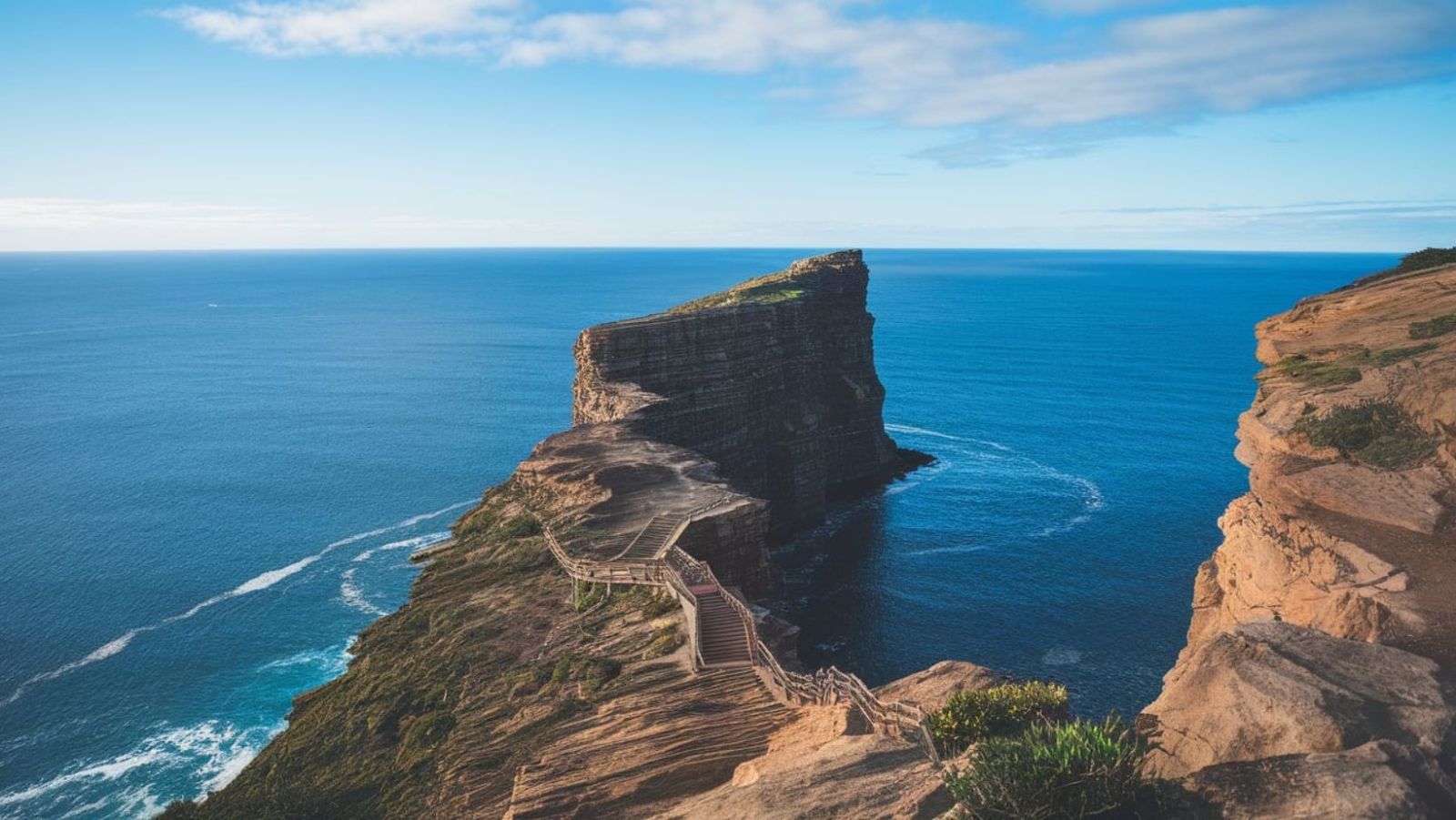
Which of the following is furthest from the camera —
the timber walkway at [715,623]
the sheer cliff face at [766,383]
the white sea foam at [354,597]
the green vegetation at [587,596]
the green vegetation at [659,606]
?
the sheer cliff face at [766,383]

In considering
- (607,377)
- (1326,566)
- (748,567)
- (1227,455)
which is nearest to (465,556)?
(748,567)

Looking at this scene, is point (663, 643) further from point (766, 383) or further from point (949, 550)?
point (766, 383)

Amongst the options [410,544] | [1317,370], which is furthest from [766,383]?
[1317,370]

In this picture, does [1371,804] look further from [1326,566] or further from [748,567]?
[748,567]

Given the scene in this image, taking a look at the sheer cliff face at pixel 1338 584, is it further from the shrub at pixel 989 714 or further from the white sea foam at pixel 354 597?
the white sea foam at pixel 354 597

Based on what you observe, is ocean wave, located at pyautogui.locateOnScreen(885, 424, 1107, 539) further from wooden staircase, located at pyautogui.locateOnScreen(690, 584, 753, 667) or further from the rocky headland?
wooden staircase, located at pyautogui.locateOnScreen(690, 584, 753, 667)

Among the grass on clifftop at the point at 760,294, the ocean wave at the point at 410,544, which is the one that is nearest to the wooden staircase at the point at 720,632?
the ocean wave at the point at 410,544
